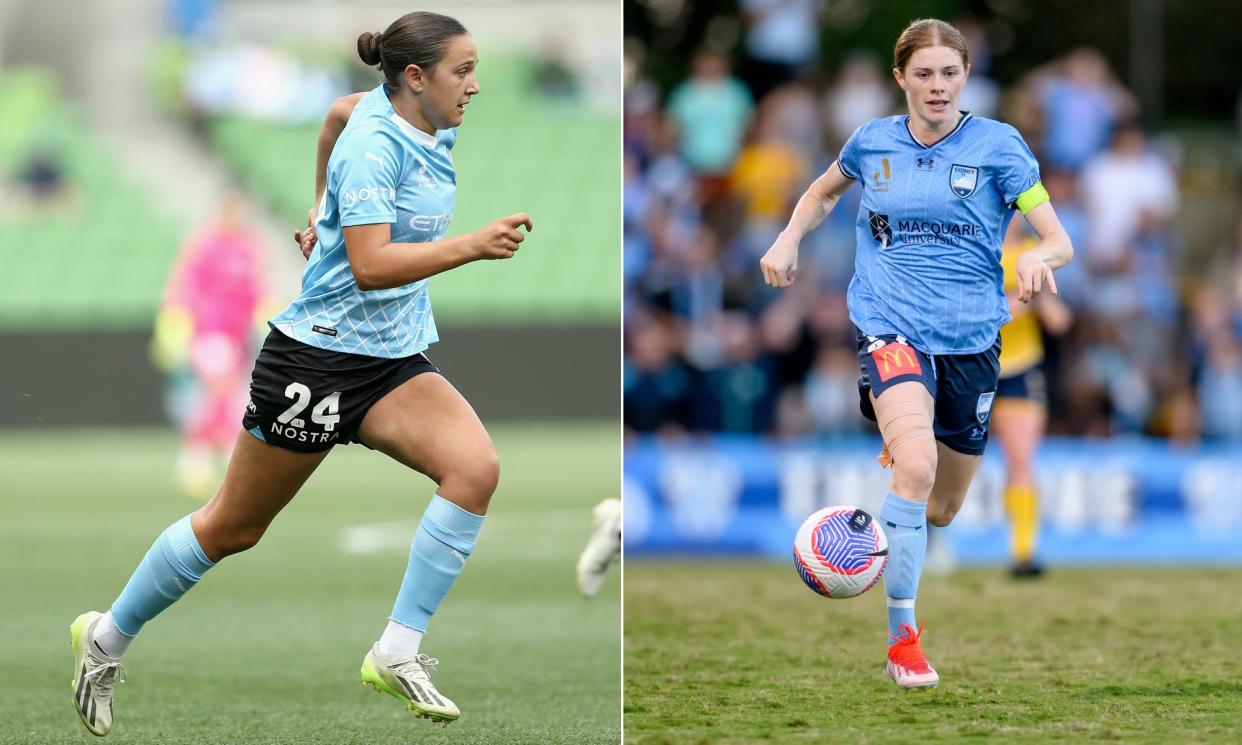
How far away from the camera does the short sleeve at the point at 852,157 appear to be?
20.5 ft

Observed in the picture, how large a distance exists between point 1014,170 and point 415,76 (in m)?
2.14

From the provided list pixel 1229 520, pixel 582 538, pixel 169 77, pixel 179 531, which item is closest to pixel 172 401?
pixel 169 77

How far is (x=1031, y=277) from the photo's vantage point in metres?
5.43

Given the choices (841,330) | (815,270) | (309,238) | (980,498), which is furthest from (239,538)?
(815,270)

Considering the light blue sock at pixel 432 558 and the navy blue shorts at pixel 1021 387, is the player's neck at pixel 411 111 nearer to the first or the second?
the light blue sock at pixel 432 558

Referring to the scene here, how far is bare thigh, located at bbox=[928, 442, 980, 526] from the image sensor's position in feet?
21.1

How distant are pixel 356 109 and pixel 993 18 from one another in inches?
791

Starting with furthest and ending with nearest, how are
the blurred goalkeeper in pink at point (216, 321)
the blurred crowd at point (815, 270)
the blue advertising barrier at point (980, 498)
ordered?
the blurred goalkeeper in pink at point (216, 321)
the blurred crowd at point (815, 270)
the blue advertising barrier at point (980, 498)

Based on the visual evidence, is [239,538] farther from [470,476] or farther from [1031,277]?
[1031,277]

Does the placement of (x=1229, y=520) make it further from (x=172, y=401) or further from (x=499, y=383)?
(x=172, y=401)

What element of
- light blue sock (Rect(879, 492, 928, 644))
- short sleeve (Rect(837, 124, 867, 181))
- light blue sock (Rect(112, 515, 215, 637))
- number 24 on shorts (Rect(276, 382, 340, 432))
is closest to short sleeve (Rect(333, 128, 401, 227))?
number 24 on shorts (Rect(276, 382, 340, 432))

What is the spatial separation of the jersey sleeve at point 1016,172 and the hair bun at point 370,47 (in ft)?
7.17

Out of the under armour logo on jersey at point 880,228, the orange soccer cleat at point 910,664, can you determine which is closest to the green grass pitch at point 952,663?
the orange soccer cleat at point 910,664

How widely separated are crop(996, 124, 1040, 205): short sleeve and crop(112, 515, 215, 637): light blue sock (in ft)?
9.73
